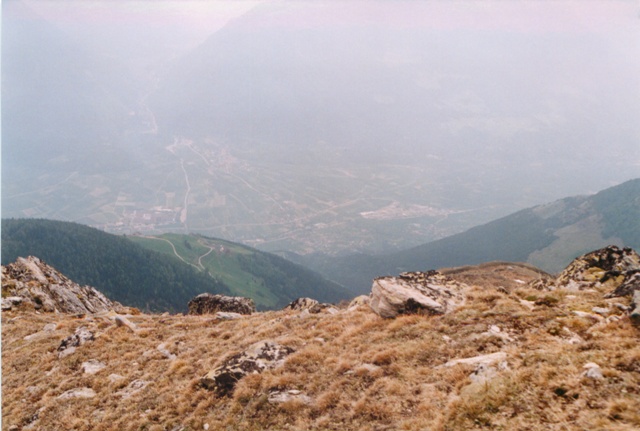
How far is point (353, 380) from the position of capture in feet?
47.3

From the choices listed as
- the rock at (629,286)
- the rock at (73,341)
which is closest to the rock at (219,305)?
the rock at (73,341)

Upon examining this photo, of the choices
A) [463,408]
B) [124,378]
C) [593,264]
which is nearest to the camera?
[463,408]

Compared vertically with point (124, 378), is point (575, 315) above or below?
above

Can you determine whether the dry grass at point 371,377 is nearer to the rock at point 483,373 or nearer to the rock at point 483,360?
the rock at point 483,373

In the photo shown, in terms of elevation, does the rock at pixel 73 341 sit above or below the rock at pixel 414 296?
below

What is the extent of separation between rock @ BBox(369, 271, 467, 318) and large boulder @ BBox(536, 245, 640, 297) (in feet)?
23.1

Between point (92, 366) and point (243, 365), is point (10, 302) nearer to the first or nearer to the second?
point (92, 366)

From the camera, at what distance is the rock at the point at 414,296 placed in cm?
1910

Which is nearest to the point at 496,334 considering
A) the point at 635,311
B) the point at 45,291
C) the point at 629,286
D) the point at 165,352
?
the point at 635,311

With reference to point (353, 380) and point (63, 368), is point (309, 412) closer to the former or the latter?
Answer: point (353, 380)

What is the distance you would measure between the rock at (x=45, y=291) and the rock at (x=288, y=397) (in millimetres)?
37987

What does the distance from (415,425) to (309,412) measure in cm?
417

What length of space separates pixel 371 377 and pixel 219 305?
28836 millimetres

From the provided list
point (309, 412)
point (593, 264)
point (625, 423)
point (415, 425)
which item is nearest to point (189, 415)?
point (309, 412)
